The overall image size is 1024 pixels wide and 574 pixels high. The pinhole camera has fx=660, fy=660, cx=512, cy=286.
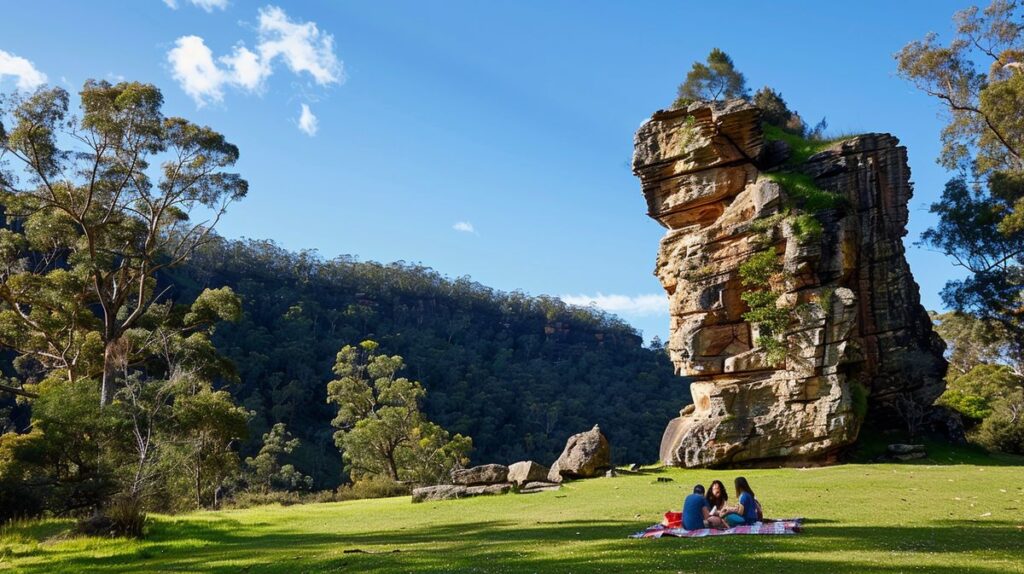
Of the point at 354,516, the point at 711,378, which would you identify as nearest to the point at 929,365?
the point at 711,378

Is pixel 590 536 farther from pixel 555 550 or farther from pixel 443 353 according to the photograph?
pixel 443 353

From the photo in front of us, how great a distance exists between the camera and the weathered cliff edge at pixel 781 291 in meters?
26.9

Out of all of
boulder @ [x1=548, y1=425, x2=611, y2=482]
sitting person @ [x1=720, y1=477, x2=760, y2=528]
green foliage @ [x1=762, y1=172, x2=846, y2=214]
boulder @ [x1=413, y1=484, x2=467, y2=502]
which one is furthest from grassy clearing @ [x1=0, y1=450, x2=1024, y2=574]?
green foliage @ [x1=762, y1=172, x2=846, y2=214]

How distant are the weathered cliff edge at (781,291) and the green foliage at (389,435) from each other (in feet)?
44.3

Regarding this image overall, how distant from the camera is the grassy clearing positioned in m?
7.67

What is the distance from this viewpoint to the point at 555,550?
912cm

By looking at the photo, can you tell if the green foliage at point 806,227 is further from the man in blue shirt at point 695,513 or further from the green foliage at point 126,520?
the green foliage at point 126,520

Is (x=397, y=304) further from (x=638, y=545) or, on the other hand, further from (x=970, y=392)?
(x=638, y=545)

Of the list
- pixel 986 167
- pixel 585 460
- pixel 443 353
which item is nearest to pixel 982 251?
pixel 986 167

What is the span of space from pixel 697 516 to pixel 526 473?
13.2m

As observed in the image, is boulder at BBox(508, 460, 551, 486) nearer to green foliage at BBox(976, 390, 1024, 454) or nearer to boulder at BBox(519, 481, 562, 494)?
boulder at BBox(519, 481, 562, 494)

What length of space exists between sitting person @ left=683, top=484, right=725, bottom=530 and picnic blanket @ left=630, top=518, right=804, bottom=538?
92 millimetres

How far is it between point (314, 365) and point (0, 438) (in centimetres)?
6362

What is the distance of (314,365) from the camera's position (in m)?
80.7
